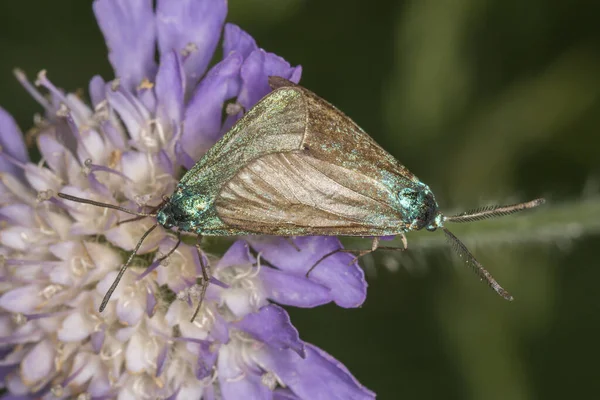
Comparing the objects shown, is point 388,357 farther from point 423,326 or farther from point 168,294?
point 168,294

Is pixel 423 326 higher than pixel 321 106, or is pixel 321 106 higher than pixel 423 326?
pixel 423 326

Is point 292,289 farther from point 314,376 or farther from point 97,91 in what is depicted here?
point 97,91

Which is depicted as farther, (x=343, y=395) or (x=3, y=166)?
(x=3, y=166)

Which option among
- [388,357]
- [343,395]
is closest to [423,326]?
[388,357]

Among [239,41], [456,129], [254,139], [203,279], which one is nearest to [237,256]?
[203,279]

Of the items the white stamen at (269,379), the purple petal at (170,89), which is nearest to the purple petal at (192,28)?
the purple petal at (170,89)

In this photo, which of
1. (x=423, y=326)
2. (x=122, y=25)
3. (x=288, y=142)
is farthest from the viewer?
(x=423, y=326)
